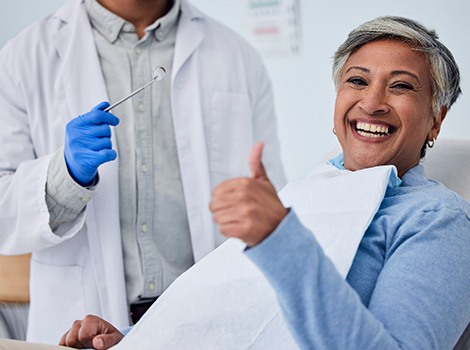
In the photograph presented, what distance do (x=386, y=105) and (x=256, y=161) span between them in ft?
A: 1.62

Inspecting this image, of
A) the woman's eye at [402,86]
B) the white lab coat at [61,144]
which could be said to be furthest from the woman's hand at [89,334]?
the woman's eye at [402,86]

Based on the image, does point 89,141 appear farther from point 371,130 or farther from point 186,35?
point 371,130

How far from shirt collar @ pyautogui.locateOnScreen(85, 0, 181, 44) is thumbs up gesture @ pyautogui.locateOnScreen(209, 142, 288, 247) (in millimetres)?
922

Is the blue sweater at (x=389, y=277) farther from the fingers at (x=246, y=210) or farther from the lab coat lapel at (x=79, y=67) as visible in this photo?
the lab coat lapel at (x=79, y=67)

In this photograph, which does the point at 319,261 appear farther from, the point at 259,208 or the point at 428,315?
the point at 428,315

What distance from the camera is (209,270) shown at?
120 cm

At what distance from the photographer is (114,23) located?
5.58 ft

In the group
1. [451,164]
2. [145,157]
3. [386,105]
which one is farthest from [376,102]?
[145,157]

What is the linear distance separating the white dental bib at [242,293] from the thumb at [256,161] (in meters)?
0.24

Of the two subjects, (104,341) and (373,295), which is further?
(104,341)

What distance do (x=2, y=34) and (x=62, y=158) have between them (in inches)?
61.7

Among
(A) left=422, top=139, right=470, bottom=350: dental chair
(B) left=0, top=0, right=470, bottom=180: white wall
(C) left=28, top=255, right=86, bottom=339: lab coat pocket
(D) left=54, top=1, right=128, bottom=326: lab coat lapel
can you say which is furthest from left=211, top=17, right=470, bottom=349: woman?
(B) left=0, top=0, right=470, bottom=180: white wall

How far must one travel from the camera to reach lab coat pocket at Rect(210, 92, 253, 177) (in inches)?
70.3

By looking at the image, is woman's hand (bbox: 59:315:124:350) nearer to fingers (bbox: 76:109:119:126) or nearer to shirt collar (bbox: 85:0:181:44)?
fingers (bbox: 76:109:119:126)
